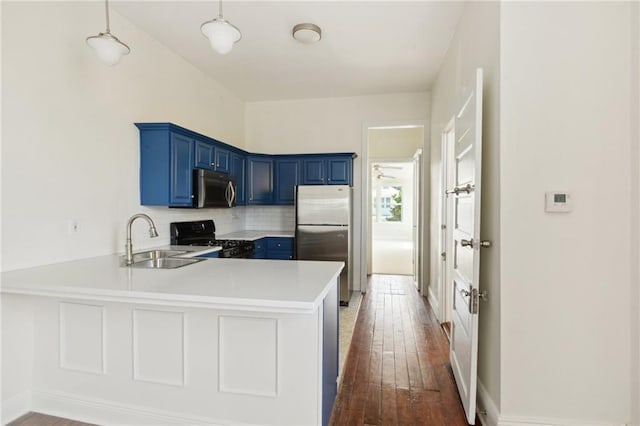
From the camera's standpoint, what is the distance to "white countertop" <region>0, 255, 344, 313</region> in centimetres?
145

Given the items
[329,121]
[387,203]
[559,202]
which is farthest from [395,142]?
[387,203]

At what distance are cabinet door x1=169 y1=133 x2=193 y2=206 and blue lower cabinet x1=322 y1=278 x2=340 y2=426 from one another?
6.03 feet

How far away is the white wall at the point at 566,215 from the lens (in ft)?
5.64

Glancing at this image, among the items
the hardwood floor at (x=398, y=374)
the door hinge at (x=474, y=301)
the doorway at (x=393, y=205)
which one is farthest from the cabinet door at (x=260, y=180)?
the doorway at (x=393, y=205)

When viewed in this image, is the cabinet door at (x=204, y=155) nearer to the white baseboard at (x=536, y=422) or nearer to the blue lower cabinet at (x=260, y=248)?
the blue lower cabinet at (x=260, y=248)

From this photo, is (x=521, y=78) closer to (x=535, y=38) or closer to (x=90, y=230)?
(x=535, y=38)

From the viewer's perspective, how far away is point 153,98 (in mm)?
3201

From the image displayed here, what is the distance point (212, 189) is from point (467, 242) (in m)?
2.64

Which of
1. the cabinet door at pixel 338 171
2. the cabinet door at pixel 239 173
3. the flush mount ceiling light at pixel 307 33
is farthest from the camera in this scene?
the cabinet door at pixel 338 171

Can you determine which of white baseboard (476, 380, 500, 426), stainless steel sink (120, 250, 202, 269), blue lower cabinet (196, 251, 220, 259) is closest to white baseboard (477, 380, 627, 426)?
white baseboard (476, 380, 500, 426)

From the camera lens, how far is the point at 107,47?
81.5 inches

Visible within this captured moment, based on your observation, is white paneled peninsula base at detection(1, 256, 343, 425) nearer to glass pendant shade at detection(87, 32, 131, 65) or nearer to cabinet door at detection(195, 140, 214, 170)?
glass pendant shade at detection(87, 32, 131, 65)

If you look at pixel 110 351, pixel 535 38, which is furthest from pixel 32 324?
pixel 535 38

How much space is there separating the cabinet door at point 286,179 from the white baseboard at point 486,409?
Result: 3424 mm
